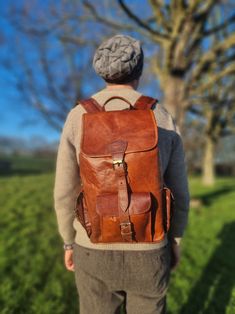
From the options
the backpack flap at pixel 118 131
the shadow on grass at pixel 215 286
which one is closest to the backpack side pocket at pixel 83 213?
the backpack flap at pixel 118 131

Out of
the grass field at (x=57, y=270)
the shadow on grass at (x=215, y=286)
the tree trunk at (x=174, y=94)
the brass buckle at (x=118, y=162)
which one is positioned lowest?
the shadow on grass at (x=215, y=286)

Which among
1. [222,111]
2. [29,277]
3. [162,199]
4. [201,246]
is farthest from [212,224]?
[222,111]

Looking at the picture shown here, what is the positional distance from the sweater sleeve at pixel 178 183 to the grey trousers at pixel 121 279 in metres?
0.21

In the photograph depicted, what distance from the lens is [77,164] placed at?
87.7 inches

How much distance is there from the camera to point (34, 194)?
10633mm

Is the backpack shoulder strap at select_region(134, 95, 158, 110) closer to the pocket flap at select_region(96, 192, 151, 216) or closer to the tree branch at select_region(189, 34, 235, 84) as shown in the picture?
the pocket flap at select_region(96, 192, 151, 216)

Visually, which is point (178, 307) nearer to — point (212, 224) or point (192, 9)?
point (212, 224)

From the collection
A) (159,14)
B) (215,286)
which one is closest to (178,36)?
(159,14)

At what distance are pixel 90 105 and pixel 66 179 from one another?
17.9 inches

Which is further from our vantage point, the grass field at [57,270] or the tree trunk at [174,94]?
the tree trunk at [174,94]

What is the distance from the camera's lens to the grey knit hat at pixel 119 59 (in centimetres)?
208

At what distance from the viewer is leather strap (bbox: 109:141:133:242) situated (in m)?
1.86

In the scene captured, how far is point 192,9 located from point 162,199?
23.0 ft

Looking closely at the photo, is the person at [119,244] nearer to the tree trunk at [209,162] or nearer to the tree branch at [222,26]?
the tree branch at [222,26]
